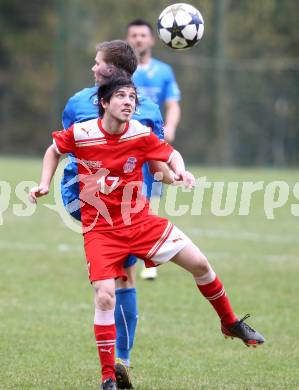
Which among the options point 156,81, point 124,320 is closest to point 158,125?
point 124,320

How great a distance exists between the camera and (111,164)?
4.68m

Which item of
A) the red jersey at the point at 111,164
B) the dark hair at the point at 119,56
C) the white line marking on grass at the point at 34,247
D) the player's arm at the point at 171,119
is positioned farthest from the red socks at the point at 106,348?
the white line marking on grass at the point at 34,247

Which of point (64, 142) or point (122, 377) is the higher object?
point (64, 142)

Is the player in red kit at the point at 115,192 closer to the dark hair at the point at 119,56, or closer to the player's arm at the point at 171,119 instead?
the dark hair at the point at 119,56

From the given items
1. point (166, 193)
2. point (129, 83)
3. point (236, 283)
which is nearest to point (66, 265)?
point (236, 283)

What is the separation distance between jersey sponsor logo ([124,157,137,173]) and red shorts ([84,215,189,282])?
0.25 m

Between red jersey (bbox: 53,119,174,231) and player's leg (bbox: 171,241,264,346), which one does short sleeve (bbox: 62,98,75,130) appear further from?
player's leg (bbox: 171,241,264,346)

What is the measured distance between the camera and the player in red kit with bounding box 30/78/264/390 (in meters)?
4.57

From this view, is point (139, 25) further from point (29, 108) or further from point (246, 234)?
point (29, 108)

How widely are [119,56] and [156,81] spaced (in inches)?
158

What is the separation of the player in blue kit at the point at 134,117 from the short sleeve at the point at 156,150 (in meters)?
0.14

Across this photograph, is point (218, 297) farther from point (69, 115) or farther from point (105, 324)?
point (69, 115)

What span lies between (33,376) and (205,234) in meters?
6.31

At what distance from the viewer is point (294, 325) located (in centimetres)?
648
